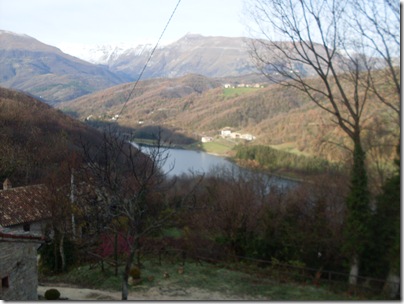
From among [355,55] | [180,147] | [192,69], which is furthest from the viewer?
[192,69]

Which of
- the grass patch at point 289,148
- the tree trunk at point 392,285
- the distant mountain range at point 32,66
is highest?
the distant mountain range at point 32,66

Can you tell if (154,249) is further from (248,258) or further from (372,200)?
(372,200)

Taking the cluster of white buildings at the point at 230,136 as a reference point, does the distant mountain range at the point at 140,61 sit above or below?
above

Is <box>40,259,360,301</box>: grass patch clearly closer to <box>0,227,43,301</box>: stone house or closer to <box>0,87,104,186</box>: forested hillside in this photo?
<box>0,227,43,301</box>: stone house

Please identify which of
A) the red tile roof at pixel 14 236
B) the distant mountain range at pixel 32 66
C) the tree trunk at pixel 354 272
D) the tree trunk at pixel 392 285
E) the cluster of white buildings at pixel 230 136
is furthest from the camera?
the distant mountain range at pixel 32 66

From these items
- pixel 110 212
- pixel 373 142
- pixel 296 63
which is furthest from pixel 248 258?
pixel 296 63

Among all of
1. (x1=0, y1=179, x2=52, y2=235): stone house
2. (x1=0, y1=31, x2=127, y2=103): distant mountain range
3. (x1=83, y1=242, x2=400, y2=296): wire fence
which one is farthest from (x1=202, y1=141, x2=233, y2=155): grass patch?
(x1=0, y1=31, x2=127, y2=103): distant mountain range

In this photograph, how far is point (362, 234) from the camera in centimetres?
317

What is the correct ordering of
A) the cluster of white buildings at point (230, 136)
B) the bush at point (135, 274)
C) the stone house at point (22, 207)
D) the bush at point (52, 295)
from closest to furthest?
1. the bush at point (52, 295)
2. the bush at point (135, 274)
3. the cluster of white buildings at point (230, 136)
4. the stone house at point (22, 207)

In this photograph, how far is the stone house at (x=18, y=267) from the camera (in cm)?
329

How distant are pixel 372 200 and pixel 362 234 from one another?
1.01ft

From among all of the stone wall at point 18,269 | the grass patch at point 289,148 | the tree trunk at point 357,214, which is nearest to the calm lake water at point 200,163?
the grass patch at point 289,148

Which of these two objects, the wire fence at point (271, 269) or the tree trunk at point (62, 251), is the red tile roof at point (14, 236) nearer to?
the wire fence at point (271, 269)

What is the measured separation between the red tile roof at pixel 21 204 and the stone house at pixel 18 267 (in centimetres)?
100
